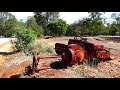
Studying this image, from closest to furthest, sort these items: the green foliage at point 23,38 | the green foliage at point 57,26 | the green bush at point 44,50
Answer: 1. the green bush at point 44,50
2. the green foliage at point 57,26
3. the green foliage at point 23,38

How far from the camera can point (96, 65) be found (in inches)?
370

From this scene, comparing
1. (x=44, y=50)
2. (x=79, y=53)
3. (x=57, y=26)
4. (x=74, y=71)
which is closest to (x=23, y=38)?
(x=44, y=50)

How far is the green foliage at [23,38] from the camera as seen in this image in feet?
Answer: 44.7

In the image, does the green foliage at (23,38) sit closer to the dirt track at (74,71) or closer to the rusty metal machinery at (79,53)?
the dirt track at (74,71)

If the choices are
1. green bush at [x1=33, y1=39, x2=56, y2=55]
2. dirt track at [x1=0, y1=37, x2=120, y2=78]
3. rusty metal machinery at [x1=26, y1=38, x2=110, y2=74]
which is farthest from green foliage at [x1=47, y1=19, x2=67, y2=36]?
dirt track at [x1=0, y1=37, x2=120, y2=78]

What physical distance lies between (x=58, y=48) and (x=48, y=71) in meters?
1.82

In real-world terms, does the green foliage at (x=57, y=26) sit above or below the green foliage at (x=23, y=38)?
above

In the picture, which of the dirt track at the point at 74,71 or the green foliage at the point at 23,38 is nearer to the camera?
the dirt track at the point at 74,71

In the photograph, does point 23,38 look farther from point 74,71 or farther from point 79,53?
point 74,71

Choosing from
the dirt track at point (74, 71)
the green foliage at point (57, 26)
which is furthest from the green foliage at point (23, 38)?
the dirt track at point (74, 71)

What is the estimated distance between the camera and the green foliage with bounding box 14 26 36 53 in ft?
44.7

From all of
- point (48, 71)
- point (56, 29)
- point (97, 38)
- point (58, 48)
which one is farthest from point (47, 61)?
point (97, 38)
